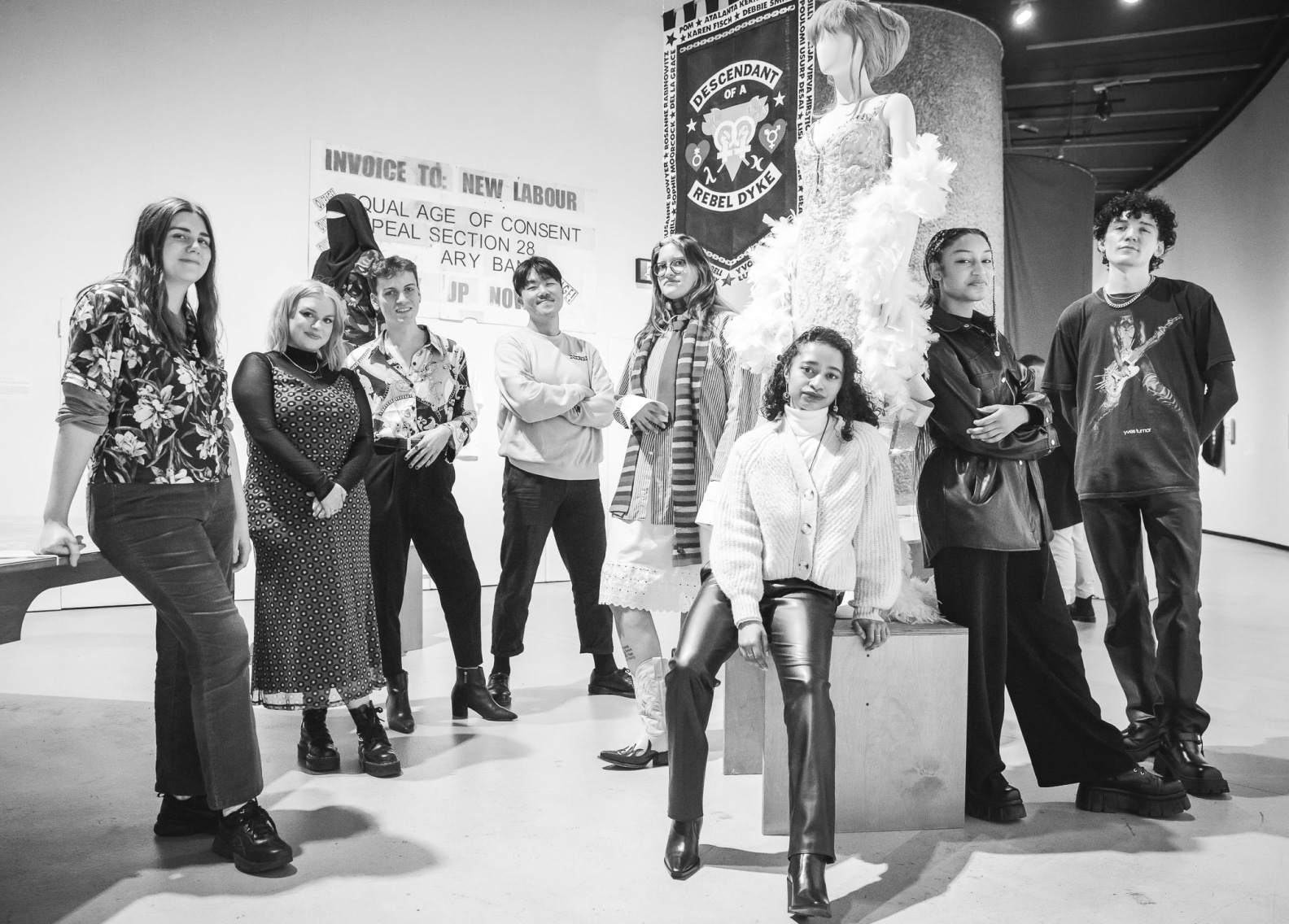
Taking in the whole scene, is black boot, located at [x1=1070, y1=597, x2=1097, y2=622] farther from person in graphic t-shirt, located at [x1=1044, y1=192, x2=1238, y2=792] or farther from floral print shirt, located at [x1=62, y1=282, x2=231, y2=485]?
floral print shirt, located at [x1=62, y1=282, x2=231, y2=485]

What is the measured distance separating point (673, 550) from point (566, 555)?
3.47ft

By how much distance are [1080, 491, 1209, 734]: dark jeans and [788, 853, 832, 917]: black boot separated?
54.0 inches

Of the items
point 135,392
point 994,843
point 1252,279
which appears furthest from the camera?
point 1252,279

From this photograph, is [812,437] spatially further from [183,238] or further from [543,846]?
[183,238]

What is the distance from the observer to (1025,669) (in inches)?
105

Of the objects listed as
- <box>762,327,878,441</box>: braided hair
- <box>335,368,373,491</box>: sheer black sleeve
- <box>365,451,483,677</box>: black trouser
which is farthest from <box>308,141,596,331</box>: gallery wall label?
<box>762,327,878,441</box>: braided hair

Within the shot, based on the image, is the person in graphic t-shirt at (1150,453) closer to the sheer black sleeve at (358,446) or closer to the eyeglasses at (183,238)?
the sheer black sleeve at (358,446)

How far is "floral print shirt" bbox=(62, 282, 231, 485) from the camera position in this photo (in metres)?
2.08

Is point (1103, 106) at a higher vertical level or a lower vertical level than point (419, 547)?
higher

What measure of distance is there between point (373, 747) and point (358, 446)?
2.90 feet

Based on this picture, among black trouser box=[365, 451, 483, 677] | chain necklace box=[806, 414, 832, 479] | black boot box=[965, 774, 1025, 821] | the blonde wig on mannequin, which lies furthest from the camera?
black trouser box=[365, 451, 483, 677]

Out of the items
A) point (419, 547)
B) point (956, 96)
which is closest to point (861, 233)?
point (419, 547)

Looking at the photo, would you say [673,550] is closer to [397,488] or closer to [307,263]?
[397,488]

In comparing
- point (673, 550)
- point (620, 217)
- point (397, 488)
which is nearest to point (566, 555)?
point (397, 488)
